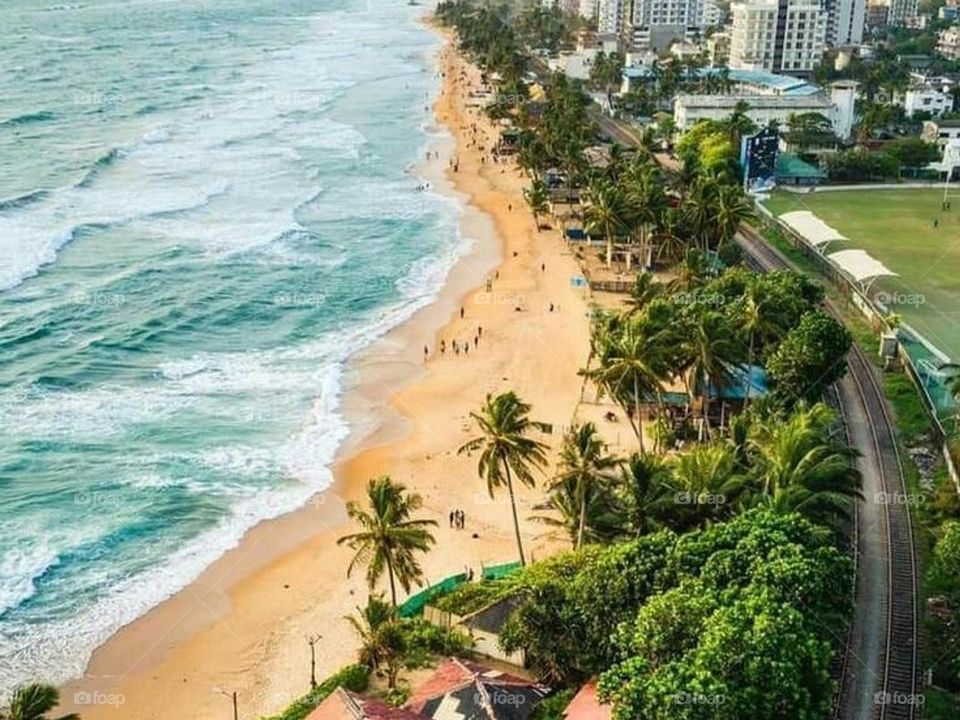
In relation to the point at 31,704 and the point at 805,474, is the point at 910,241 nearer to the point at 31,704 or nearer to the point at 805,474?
the point at 805,474

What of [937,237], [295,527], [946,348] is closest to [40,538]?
[295,527]

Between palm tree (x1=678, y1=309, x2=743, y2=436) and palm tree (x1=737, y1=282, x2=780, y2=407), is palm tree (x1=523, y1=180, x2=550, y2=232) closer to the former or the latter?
palm tree (x1=737, y1=282, x2=780, y2=407)

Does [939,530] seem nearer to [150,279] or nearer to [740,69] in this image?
[150,279]

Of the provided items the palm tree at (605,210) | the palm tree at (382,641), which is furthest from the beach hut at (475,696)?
the palm tree at (605,210)

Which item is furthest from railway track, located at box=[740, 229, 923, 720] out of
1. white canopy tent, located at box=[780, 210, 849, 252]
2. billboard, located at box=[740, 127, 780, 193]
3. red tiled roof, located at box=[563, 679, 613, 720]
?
billboard, located at box=[740, 127, 780, 193]

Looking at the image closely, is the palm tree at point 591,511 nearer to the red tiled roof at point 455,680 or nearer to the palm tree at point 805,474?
the palm tree at point 805,474
